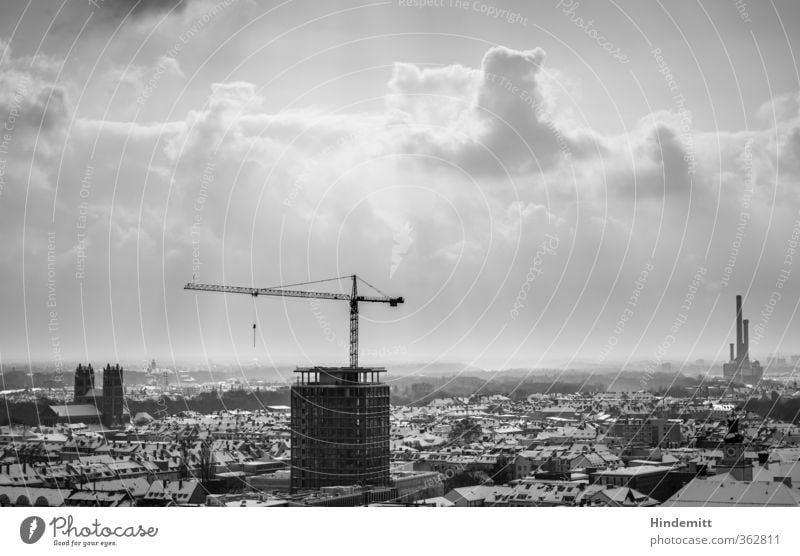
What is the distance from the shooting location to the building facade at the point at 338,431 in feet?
94.1

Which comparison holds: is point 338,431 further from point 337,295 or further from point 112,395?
point 112,395

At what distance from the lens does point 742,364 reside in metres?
62.5

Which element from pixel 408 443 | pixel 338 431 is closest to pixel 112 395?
pixel 408 443

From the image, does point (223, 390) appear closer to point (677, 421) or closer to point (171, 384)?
point (171, 384)
